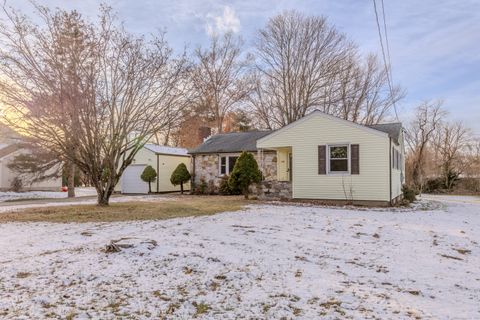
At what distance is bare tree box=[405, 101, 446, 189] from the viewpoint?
30.4m

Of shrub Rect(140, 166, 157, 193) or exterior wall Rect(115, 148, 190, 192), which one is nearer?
shrub Rect(140, 166, 157, 193)

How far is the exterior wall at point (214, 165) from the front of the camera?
18.3m

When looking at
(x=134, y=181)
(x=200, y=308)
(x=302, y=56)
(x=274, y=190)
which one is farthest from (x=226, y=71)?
(x=200, y=308)

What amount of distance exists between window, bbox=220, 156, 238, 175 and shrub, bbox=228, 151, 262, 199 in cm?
370

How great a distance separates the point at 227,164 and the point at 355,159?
8238mm

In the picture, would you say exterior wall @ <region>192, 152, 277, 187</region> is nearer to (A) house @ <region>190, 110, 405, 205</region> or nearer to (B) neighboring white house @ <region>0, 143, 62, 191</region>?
(A) house @ <region>190, 110, 405, 205</region>

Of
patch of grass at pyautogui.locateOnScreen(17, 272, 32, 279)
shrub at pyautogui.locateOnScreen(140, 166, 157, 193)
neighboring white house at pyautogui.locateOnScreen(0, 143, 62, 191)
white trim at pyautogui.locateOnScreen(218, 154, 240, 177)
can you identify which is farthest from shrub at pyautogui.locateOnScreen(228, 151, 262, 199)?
neighboring white house at pyautogui.locateOnScreen(0, 143, 62, 191)

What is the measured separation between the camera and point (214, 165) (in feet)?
66.3

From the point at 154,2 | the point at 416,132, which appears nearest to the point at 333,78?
the point at 416,132

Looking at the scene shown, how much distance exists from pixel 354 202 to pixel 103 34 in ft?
35.2

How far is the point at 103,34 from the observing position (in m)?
11.4

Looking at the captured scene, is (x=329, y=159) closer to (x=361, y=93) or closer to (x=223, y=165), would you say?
(x=223, y=165)

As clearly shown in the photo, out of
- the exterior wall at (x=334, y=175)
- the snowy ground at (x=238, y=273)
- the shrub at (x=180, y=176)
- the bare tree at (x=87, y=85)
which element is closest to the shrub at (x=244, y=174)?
the exterior wall at (x=334, y=175)

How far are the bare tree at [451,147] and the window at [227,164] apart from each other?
17607 millimetres
